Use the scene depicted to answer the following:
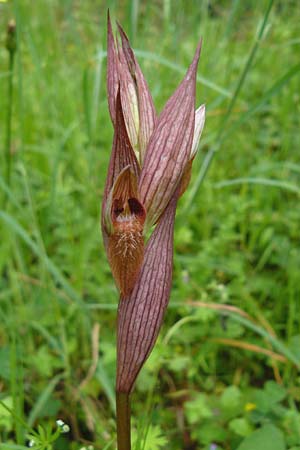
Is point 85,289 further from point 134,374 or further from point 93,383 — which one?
point 134,374

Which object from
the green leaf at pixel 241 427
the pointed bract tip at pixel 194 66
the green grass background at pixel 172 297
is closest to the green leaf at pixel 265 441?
the green grass background at pixel 172 297

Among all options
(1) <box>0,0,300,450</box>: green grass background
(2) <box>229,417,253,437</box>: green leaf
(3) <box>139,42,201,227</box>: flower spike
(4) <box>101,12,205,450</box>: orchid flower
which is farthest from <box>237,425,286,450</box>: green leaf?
(3) <box>139,42,201,227</box>: flower spike

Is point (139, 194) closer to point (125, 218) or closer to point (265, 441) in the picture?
point (125, 218)

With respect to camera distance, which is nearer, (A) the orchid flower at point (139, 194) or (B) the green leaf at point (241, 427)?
(A) the orchid flower at point (139, 194)

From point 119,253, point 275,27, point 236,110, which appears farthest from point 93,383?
point 275,27

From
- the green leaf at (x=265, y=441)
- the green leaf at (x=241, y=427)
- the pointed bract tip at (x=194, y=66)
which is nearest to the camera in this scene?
the pointed bract tip at (x=194, y=66)

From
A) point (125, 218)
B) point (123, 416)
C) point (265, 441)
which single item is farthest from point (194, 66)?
point (265, 441)

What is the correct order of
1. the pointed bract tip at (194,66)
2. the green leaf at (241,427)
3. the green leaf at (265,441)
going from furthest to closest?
the green leaf at (241,427) → the green leaf at (265,441) → the pointed bract tip at (194,66)

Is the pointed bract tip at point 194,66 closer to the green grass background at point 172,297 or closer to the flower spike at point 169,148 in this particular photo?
the flower spike at point 169,148
